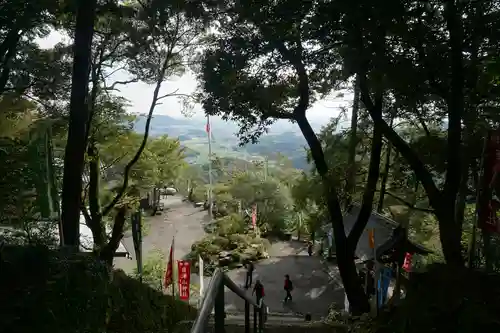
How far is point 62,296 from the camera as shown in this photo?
172 inches

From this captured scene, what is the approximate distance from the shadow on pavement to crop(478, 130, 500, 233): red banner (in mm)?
7683

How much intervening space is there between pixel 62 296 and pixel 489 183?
19.3ft

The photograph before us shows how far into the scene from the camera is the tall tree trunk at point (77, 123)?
7648mm

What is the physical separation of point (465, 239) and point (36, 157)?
13.2 m

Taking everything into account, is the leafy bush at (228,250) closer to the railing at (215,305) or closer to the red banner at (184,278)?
the red banner at (184,278)

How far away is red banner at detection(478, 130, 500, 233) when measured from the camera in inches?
234

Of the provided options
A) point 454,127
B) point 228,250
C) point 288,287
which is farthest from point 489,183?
point 228,250

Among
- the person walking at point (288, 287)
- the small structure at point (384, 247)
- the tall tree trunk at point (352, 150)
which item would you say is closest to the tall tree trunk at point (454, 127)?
the tall tree trunk at point (352, 150)

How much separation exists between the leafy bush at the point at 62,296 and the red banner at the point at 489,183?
509 centimetres

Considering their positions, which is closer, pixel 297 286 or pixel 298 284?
pixel 297 286

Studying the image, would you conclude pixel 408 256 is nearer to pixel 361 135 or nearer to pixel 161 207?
pixel 361 135

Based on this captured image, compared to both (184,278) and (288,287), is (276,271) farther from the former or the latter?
(184,278)

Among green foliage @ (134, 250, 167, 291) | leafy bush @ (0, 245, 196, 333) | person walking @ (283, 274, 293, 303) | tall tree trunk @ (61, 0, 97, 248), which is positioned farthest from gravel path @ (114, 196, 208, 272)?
leafy bush @ (0, 245, 196, 333)

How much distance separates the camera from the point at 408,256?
1323 centimetres
